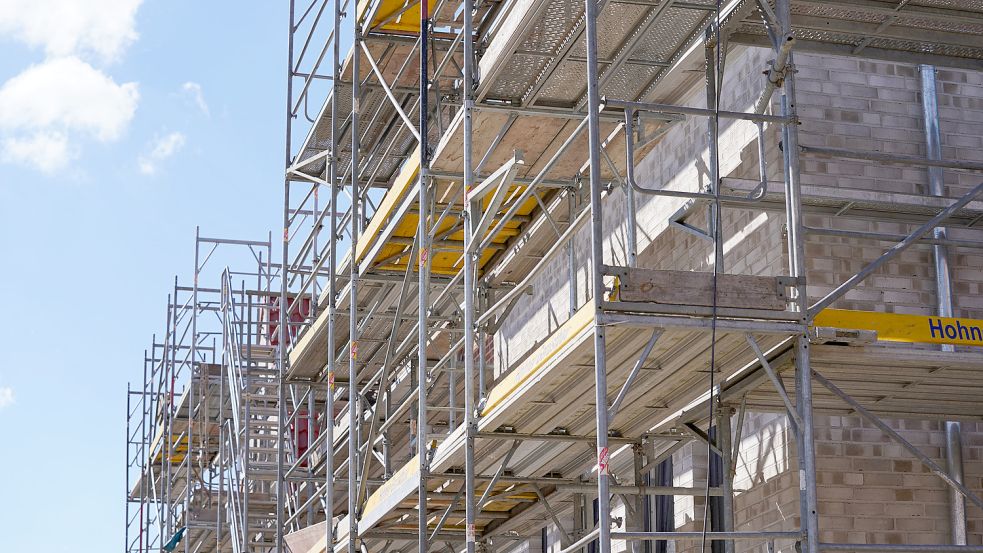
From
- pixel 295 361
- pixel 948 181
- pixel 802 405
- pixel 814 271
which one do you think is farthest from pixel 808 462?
pixel 295 361

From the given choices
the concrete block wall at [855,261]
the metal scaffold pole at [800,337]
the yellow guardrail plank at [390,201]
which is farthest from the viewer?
the yellow guardrail plank at [390,201]

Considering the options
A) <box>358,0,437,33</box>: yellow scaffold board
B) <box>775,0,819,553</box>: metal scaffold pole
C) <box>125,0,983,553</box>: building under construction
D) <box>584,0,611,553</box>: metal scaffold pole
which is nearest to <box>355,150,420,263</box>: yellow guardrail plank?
<box>125,0,983,553</box>: building under construction

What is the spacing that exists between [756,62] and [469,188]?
8.45 ft

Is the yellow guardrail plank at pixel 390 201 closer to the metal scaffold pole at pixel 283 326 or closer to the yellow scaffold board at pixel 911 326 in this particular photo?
the metal scaffold pole at pixel 283 326

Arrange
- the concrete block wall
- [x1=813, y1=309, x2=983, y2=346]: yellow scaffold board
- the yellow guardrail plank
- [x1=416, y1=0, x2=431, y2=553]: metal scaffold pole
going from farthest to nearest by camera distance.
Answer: the yellow guardrail plank, [x1=416, y1=0, x2=431, y2=553]: metal scaffold pole, the concrete block wall, [x1=813, y1=309, x2=983, y2=346]: yellow scaffold board

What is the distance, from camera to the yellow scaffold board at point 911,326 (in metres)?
9.34

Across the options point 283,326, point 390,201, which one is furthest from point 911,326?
point 283,326

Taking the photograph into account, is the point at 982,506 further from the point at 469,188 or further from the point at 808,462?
the point at 469,188

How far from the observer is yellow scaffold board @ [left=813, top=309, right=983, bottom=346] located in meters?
9.34

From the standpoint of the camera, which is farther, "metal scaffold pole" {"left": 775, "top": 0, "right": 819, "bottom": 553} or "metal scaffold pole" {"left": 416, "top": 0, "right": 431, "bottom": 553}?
"metal scaffold pole" {"left": 416, "top": 0, "right": 431, "bottom": 553}

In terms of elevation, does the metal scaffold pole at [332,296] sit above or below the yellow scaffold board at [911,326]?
above

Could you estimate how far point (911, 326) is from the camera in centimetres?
940

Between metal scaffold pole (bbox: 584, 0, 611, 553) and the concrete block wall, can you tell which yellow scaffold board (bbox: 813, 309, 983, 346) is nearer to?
metal scaffold pole (bbox: 584, 0, 611, 553)

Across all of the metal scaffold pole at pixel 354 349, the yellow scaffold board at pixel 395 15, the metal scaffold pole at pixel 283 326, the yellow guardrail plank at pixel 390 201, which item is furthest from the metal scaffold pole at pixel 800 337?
the metal scaffold pole at pixel 283 326
